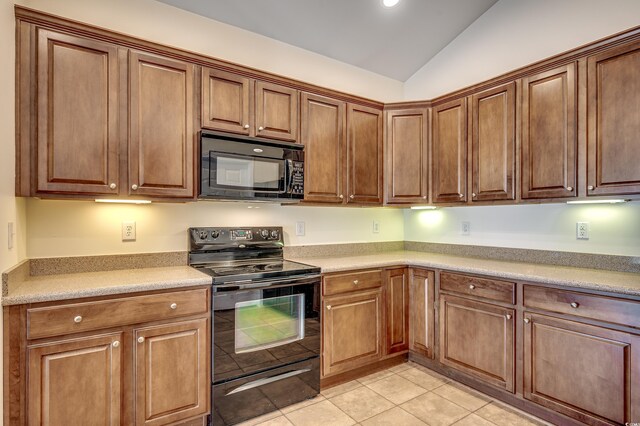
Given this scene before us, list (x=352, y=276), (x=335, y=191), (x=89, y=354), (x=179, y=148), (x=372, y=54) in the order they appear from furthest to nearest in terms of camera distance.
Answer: (x=372, y=54) < (x=335, y=191) < (x=352, y=276) < (x=179, y=148) < (x=89, y=354)

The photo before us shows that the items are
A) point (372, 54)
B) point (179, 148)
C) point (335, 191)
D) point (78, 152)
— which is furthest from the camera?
point (372, 54)

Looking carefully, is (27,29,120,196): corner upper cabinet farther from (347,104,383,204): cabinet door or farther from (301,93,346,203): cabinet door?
(347,104,383,204): cabinet door

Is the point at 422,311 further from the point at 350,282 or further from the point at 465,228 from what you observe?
the point at 465,228

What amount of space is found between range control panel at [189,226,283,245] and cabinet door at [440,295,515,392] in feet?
4.69

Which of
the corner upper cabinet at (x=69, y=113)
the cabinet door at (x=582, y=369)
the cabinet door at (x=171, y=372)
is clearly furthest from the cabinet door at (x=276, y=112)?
the cabinet door at (x=582, y=369)

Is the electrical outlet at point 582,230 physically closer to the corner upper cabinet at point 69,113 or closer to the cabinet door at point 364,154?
the cabinet door at point 364,154

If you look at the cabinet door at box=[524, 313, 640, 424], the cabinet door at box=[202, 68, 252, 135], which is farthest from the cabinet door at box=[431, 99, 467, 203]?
the cabinet door at box=[202, 68, 252, 135]

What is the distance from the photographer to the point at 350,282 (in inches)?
102

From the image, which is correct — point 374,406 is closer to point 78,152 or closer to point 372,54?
point 78,152

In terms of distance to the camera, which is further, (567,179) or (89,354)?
Answer: (567,179)

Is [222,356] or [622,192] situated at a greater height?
[622,192]

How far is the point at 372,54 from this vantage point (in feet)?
10.7

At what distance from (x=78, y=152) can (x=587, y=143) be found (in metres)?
2.99

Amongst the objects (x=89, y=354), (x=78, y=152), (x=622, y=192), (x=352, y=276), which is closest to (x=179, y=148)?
(x=78, y=152)
